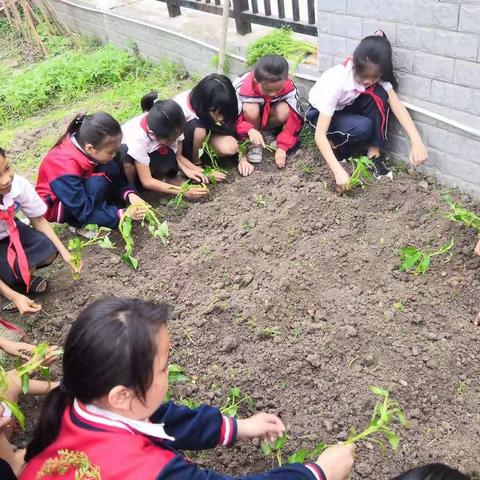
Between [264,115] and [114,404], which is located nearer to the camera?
[114,404]

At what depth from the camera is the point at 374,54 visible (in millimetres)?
3150

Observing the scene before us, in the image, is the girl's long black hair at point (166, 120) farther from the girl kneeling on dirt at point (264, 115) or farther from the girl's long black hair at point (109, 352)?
the girl's long black hair at point (109, 352)

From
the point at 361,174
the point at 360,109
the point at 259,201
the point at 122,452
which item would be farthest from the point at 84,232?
the point at 122,452

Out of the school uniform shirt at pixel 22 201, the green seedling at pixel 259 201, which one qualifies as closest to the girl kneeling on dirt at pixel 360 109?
the green seedling at pixel 259 201

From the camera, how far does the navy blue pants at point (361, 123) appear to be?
11.3 ft

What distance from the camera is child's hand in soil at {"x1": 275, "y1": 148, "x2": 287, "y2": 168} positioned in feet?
12.4

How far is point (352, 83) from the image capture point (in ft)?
11.3

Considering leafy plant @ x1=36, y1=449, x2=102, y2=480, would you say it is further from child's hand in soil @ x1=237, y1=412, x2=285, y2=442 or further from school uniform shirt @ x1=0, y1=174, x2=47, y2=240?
school uniform shirt @ x1=0, y1=174, x2=47, y2=240

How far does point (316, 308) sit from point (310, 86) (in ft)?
6.49

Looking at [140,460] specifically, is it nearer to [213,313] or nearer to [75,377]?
[75,377]

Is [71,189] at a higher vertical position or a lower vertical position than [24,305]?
higher

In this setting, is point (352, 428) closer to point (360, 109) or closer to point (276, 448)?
point (276, 448)

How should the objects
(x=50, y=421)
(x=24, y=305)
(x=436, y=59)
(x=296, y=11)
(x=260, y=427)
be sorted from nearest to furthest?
(x=50, y=421)
(x=260, y=427)
(x=24, y=305)
(x=436, y=59)
(x=296, y=11)

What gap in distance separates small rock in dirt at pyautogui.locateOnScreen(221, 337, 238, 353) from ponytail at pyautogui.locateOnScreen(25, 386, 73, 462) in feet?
3.30
